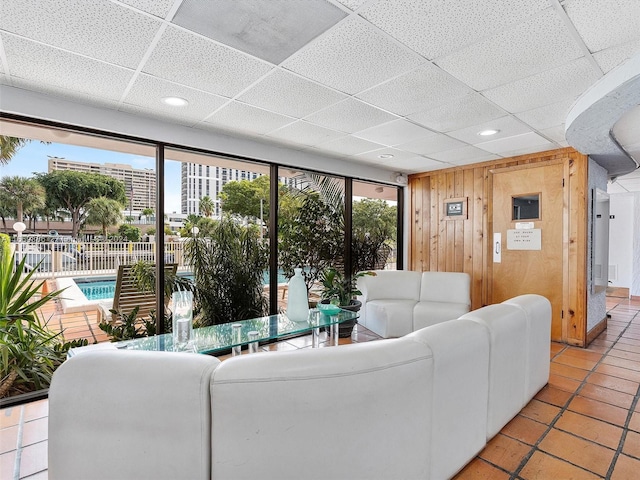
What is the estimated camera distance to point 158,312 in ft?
10.7

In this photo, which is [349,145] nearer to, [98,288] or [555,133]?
[555,133]

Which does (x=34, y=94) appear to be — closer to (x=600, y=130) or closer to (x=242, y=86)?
(x=242, y=86)

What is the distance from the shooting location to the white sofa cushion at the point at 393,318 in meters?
4.09

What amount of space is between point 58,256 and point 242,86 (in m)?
2.23

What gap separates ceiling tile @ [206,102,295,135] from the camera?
2.83 meters

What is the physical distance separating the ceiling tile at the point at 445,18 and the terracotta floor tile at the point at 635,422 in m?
2.60

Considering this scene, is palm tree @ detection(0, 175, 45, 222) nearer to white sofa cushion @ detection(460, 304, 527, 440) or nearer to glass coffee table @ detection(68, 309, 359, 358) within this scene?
glass coffee table @ detection(68, 309, 359, 358)

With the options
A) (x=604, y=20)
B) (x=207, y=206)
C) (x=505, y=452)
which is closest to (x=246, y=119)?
(x=207, y=206)

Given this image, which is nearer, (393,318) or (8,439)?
(8,439)

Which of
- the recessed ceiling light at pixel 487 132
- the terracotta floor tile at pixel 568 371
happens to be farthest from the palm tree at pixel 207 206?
the terracotta floor tile at pixel 568 371

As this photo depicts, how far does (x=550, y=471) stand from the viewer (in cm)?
179

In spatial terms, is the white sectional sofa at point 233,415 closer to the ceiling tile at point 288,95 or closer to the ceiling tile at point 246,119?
the ceiling tile at point 288,95

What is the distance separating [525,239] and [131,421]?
4.57 m

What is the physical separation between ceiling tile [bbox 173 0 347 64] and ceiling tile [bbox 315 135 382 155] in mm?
1819
